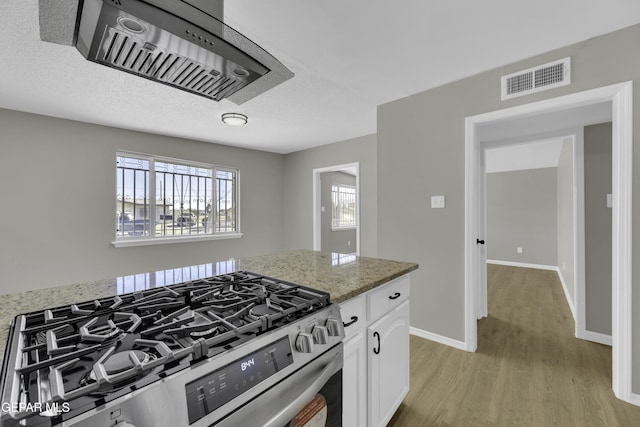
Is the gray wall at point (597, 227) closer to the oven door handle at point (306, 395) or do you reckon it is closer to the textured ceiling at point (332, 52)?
the textured ceiling at point (332, 52)

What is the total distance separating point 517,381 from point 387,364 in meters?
1.31

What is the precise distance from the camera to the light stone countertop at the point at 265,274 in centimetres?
104

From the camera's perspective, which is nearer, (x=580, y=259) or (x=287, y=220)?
(x=580, y=259)

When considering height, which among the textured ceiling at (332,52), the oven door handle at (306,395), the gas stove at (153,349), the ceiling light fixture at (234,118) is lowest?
the oven door handle at (306,395)

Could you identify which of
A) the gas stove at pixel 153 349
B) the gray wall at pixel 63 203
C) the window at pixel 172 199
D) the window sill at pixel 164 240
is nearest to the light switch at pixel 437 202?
the gas stove at pixel 153 349

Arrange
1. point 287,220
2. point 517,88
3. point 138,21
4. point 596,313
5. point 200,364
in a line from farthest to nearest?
point 287,220 < point 596,313 < point 517,88 < point 138,21 < point 200,364

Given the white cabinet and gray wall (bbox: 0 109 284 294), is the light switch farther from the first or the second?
gray wall (bbox: 0 109 284 294)

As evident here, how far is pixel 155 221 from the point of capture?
13.8 ft

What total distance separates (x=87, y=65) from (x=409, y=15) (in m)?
2.47

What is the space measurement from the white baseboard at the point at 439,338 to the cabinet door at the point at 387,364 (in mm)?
1087

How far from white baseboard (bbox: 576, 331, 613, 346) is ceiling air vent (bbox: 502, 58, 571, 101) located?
2290 millimetres

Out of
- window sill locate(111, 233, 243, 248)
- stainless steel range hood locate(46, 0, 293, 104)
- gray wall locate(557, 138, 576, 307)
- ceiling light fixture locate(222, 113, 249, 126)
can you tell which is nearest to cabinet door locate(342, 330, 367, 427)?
stainless steel range hood locate(46, 0, 293, 104)

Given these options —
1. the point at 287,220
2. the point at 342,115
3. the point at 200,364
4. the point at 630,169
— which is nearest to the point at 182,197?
the point at 287,220

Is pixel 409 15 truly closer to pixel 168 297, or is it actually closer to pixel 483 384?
pixel 168 297
